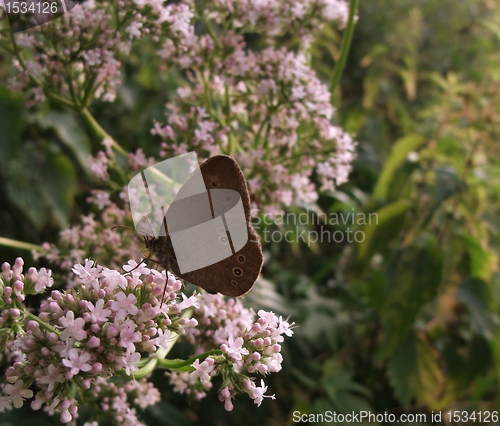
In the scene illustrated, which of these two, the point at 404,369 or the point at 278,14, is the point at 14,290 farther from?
the point at 404,369

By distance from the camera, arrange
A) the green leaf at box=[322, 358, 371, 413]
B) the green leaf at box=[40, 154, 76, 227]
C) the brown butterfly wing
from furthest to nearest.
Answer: the green leaf at box=[40, 154, 76, 227] → the green leaf at box=[322, 358, 371, 413] → the brown butterfly wing

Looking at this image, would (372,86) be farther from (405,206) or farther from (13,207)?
(13,207)

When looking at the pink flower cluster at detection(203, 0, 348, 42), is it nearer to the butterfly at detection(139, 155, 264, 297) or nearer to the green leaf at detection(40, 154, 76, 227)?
the butterfly at detection(139, 155, 264, 297)

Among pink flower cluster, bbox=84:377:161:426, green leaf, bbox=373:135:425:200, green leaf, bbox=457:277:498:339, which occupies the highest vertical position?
pink flower cluster, bbox=84:377:161:426

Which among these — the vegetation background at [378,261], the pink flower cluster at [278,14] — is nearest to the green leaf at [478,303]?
the vegetation background at [378,261]

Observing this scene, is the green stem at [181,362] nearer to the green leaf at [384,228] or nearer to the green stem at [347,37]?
the green stem at [347,37]

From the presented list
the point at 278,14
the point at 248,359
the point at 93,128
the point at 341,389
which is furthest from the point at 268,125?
the point at 341,389

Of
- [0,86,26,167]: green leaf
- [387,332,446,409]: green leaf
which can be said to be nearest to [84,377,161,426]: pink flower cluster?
[387,332,446,409]: green leaf
